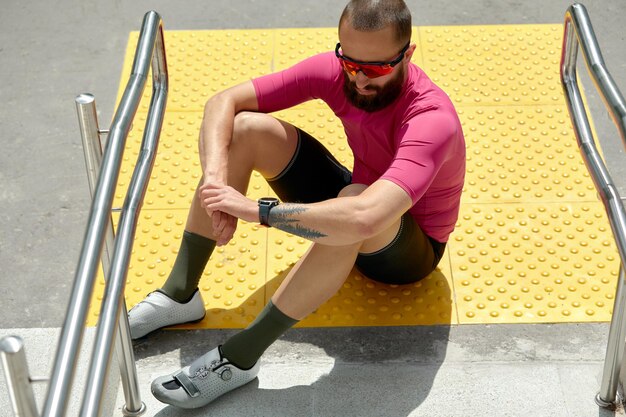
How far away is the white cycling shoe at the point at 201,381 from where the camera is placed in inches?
110

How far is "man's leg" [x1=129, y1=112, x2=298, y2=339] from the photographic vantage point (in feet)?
9.87

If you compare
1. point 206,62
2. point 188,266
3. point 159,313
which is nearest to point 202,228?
point 188,266

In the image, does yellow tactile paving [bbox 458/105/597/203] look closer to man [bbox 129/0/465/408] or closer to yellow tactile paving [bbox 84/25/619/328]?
yellow tactile paving [bbox 84/25/619/328]

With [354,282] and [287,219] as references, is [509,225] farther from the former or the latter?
[287,219]

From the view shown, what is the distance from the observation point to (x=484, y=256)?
3.44m

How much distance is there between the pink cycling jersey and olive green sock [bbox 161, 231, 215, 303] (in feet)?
1.60

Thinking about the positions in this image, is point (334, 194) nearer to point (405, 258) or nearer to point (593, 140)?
point (405, 258)

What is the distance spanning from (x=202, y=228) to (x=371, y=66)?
77cm

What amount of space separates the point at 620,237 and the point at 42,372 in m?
1.77

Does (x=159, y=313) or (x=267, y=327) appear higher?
(x=267, y=327)

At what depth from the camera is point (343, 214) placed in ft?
8.59

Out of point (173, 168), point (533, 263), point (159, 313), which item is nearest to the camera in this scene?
point (159, 313)

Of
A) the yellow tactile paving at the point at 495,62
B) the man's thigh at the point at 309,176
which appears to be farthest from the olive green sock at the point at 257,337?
the yellow tactile paving at the point at 495,62

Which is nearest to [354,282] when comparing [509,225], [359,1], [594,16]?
[509,225]
